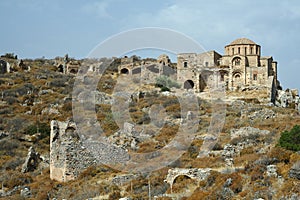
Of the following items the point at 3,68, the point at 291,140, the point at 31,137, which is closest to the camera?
the point at 291,140

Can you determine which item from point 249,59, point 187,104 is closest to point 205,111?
point 187,104

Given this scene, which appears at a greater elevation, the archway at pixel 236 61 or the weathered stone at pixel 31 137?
the archway at pixel 236 61

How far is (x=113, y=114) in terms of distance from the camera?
37219 millimetres

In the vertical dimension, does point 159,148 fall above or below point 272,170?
above

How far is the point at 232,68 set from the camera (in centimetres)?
5047

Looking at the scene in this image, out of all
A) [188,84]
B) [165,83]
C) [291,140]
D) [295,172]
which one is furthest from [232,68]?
[295,172]

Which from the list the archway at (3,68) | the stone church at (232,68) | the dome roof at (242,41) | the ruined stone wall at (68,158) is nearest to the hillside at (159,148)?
the ruined stone wall at (68,158)

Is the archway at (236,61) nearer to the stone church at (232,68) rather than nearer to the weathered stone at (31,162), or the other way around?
the stone church at (232,68)

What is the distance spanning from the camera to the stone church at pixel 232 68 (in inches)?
1950

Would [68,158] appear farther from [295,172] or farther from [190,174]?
[295,172]

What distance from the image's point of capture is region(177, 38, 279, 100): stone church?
1950 inches

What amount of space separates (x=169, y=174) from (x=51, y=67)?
4920 cm

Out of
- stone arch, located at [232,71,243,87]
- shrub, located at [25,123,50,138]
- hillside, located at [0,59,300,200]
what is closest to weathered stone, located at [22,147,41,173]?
hillside, located at [0,59,300,200]

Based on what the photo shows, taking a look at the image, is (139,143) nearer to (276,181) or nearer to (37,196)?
(37,196)
